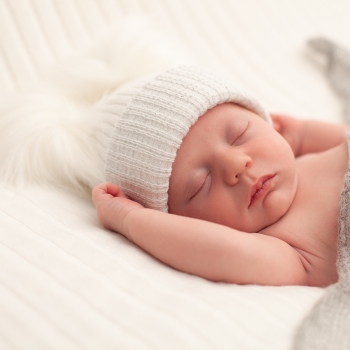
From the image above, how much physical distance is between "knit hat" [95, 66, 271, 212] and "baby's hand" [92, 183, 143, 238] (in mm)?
54

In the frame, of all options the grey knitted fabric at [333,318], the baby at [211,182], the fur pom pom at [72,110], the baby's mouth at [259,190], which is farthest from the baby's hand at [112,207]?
the grey knitted fabric at [333,318]

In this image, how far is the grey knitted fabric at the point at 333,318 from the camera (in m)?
0.70

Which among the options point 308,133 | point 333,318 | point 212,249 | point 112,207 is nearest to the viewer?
point 333,318

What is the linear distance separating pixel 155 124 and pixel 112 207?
229mm

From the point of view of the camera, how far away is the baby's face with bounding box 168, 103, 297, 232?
1027mm

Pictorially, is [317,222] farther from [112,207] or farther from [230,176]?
[112,207]

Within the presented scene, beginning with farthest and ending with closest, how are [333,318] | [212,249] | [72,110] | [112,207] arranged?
[72,110] < [112,207] < [212,249] < [333,318]

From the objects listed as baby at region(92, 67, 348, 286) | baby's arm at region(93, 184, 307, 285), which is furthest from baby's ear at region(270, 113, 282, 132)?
baby's arm at region(93, 184, 307, 285)

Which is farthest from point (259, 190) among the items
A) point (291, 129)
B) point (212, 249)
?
point (291, 129)

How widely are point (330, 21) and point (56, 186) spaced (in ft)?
5.06

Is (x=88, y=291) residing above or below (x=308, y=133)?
above

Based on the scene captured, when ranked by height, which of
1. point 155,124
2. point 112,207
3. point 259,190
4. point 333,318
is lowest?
point 333,318

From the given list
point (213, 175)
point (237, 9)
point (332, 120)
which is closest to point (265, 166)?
point (213, 175)

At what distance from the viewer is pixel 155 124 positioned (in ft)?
Answer: 3.49
